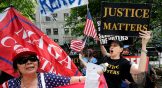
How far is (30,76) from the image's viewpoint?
1965 millimetres

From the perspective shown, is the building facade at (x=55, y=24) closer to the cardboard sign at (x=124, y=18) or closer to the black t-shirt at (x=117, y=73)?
the cardboard sign at (x=124, y=18)

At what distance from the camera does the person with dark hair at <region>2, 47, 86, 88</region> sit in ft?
6.01

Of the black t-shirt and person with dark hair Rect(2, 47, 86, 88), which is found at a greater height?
person with dark hair Rect(2, 47, 86, 88)

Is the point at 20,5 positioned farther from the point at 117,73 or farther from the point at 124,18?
the point at 117,73

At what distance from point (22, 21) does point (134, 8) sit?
226 cm

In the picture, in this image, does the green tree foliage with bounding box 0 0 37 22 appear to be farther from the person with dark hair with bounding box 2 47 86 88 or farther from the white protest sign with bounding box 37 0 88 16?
the person with dark hair with bounding box 2 47 86 88

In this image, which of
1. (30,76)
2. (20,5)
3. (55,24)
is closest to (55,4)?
(30,76)

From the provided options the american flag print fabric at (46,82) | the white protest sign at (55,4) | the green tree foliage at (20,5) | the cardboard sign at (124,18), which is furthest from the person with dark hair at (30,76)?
the green tree foliage at (20,5)

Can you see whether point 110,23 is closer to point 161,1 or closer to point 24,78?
point 24,78

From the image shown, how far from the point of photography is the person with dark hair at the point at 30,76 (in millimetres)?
1831

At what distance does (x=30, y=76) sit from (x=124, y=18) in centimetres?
213

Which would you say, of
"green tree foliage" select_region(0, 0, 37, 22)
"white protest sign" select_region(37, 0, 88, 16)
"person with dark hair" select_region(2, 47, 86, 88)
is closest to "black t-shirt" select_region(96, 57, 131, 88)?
"person with dark hair" select_region(2, 47, 86, 88)

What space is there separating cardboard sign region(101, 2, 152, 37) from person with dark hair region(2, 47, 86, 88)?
1395 millimetres

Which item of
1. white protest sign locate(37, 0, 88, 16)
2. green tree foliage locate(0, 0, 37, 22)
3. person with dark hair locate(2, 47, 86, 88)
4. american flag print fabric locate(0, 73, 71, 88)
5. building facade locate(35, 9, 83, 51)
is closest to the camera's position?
person with dark hair locate(2, 47, 86, 88)
